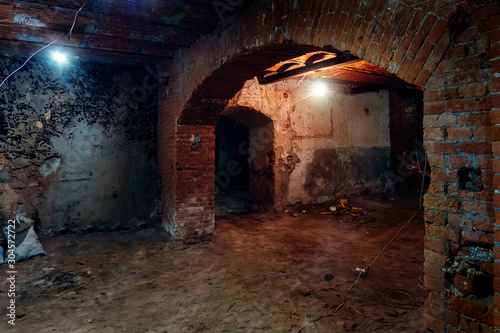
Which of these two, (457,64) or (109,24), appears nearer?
(457,64)

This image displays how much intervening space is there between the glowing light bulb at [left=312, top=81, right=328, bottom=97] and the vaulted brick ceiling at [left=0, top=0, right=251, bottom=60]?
350 centimetres

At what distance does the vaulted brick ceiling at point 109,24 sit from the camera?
3125 millimetres

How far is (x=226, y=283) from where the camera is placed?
3.53m

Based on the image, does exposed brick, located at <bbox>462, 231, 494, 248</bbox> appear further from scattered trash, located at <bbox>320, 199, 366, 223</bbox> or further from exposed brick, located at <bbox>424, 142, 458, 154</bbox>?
scattered trash, located at <bbox>320, 199, 366, 223</bbox>

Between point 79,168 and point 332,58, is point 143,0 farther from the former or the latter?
point 79,168

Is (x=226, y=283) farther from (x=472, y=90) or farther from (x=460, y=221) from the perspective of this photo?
(x=472, y=90)

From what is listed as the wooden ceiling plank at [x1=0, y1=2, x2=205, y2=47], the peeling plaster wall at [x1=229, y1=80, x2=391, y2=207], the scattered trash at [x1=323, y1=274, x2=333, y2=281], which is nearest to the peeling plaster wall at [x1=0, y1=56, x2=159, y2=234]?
the wooden ceiling plank at [x1=0, y1=2, x2=205, y2=47]

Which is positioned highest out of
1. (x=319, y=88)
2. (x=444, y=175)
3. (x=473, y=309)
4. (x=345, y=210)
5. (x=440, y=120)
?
(x=319, y=88)

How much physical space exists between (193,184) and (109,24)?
2.52 meters

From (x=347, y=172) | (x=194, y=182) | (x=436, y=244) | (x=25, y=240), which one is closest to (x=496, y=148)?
(x=436, y=244)

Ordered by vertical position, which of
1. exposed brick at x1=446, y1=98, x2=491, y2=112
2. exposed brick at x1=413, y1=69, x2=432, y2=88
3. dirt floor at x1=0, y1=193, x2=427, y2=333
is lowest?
dirt floor at x1=0, y1=193, x2=427, y2=333

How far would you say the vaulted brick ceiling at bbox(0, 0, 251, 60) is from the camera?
3125 millimetres

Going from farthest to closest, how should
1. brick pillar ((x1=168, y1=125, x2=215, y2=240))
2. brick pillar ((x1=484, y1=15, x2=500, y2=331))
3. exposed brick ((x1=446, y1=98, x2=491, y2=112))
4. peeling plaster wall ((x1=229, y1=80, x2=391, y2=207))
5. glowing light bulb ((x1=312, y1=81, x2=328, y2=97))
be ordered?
glowing light bulb ((x1=312, y1=81, x2=328, y2=97))
peeling plaster wall ((x1=229, y1=80, x2=391, y2=207))
brick pillar ((x1=168, y1=125, x2=215, y2=240))
exposed brick ((x1=446, y1=98, x2=491, y2=112))
brick pillar ((x1=484, y1=15, x2=500, y2=331))

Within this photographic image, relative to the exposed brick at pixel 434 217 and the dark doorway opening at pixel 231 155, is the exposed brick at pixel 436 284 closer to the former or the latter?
the exposed brick at pixel 434 217
